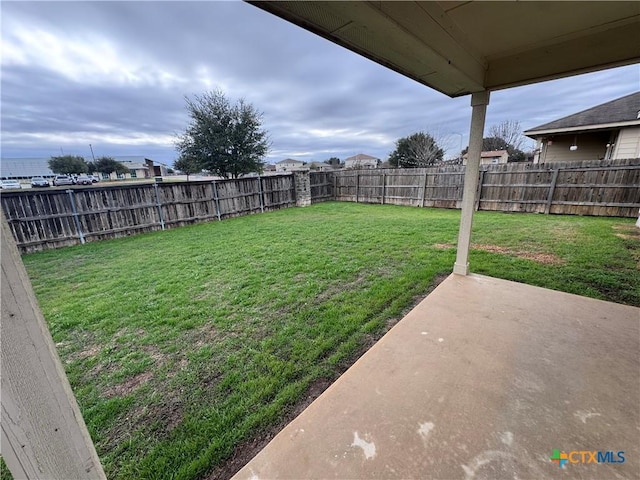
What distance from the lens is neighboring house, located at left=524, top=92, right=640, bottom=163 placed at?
7.91m

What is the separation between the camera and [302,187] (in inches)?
458

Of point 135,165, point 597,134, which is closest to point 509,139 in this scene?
point 597,134

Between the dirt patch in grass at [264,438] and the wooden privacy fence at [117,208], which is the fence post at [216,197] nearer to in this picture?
the wooden privacy fence at [117,208]

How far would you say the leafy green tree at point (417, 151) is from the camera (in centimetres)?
2334

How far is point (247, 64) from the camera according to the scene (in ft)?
28.2

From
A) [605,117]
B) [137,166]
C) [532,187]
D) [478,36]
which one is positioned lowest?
[532,187]

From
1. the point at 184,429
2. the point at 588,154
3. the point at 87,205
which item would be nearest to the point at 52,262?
the point at 87,205

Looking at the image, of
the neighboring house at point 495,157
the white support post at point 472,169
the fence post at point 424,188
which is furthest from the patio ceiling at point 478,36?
the neighboring house at point 495,157

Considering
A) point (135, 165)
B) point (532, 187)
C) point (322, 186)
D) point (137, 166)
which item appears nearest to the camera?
point (532, 187)

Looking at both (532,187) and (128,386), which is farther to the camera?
(532,187)

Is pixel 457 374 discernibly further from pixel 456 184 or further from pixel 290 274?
pixel 456 184

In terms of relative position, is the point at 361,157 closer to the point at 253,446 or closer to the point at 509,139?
the point at 509,139

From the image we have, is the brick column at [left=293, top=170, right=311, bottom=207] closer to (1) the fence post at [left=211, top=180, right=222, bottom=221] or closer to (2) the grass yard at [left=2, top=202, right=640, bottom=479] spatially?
(1) the fence post at [left=211, top=180, right=222, bottom=221]

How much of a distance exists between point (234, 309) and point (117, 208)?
20.9ft
